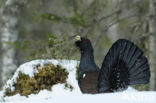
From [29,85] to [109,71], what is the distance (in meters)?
1.56

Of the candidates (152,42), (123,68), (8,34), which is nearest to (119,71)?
(123,68)

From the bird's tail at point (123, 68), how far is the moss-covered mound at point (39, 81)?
108cm

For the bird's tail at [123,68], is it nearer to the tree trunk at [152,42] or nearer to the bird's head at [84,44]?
the bird's head at [84,44]

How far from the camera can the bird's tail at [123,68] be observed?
4379 mm

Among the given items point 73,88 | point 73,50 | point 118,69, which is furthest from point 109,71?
point 73,50

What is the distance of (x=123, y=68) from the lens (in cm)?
451

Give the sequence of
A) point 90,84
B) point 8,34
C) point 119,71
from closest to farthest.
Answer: point 119,71, point 90,84, point 8,34

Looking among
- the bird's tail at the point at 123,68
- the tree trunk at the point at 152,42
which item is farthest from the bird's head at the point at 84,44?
the tree trunk at the point at 152,42

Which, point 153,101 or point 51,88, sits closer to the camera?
point 153,101

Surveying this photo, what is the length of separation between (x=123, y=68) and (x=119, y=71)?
72mm

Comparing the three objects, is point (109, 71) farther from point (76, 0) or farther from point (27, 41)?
point (76, 0)

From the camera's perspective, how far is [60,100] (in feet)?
10.4

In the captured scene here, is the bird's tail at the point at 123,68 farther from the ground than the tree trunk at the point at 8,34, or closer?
closer

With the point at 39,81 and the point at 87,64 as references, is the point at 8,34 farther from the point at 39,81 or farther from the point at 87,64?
the point at 87,64
